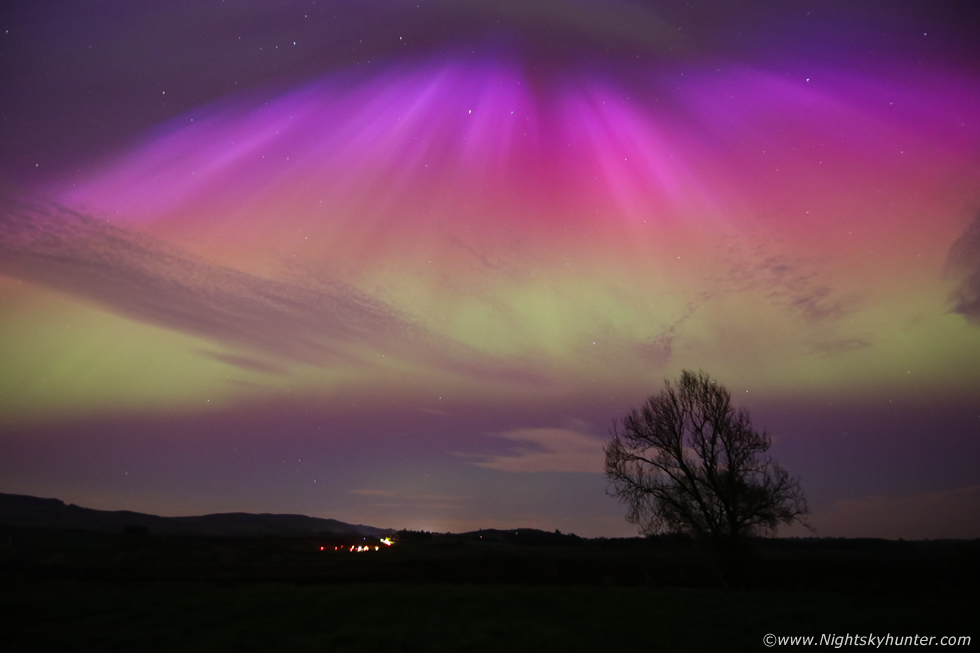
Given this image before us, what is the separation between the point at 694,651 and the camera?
562 inches

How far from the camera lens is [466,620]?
19.1 meters

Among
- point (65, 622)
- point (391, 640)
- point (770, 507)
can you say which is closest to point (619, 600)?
point (391, 640)

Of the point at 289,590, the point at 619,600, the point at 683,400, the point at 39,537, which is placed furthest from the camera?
the point at 39,537

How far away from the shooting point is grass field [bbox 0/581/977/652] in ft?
52.0

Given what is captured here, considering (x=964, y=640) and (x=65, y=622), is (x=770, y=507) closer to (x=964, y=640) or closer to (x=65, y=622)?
(x=964, y=640)

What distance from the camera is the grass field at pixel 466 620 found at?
15.8 meters

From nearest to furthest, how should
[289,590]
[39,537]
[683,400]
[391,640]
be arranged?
[391,640] < [289,590] < [683,400] < [39,537]

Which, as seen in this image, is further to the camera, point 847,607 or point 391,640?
point 847,607

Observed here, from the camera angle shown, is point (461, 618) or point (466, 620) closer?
point (466, 620)

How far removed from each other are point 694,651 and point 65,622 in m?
24.7

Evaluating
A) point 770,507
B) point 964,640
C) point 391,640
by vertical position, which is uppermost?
point 770,507

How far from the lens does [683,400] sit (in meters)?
33.9

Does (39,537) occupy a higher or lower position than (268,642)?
lower

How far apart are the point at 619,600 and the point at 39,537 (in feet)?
491
